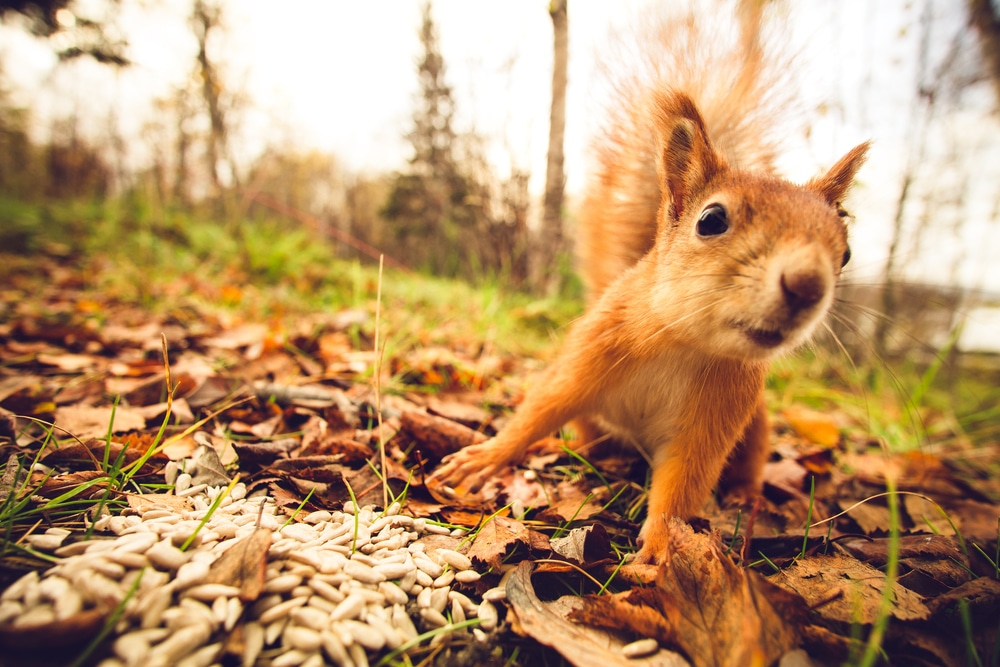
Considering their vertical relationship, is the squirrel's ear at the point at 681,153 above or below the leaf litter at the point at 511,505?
above

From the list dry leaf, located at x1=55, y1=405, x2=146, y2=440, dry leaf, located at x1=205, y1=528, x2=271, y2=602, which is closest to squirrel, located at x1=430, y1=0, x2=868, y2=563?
dry leaf, located at x1=205, y1=528, x2=271, y2=602

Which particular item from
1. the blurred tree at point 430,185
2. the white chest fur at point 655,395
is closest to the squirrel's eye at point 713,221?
the white chest fur at point 655,395

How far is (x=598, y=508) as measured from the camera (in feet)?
4.58

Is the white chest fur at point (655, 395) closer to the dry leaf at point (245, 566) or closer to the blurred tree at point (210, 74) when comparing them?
the dry leaf at point (245, 566)

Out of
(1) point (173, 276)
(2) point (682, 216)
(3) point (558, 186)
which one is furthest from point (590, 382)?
(1) point (173, 276)

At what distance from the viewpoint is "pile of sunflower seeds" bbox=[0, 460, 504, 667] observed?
0.69 meters

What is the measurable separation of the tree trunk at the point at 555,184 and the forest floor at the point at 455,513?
108 inches

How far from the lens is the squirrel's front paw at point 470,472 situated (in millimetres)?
1454

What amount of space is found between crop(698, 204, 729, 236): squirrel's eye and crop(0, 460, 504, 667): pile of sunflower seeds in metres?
1.00

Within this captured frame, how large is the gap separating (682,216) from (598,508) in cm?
90

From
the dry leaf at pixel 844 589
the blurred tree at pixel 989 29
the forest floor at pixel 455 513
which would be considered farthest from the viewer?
the blurred tree at pixel 989 29

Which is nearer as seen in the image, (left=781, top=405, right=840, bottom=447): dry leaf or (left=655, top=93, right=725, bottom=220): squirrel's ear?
(left=655, top=93, right=725, bottom=220): squirrel's ear

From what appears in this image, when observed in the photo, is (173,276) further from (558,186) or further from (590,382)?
(590,382)

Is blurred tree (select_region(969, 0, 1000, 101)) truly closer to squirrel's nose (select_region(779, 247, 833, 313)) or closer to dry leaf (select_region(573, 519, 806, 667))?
squirrel's nose (select_region(779, 247, 833, 313))
